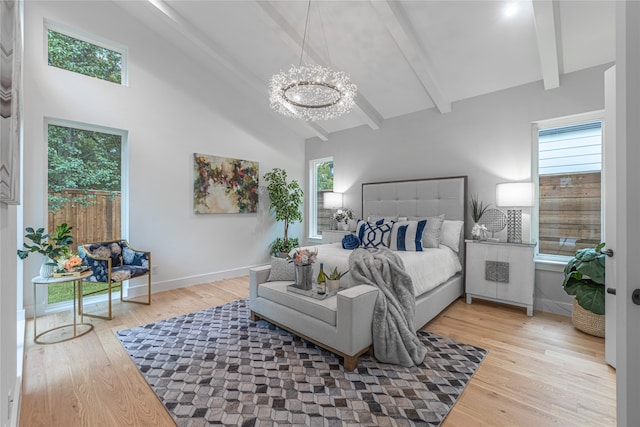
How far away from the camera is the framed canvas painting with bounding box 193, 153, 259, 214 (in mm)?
4492

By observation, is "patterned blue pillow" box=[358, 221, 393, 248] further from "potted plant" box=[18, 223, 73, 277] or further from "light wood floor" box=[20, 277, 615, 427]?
"potted plant" box=[18, 223, 73, 277]

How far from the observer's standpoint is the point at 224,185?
4793mm

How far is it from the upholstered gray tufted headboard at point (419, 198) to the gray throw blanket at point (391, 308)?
5.78 feet

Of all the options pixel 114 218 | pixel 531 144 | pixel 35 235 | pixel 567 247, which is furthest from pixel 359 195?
pixel 35 235

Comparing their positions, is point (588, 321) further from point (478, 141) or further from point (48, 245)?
point (48, 245)

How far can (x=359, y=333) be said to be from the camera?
2.19 meters

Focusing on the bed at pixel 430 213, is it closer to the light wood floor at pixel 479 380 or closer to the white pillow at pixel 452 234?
the white pillow at pixel 452 234

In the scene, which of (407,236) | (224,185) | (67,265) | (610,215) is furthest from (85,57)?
(610,215)

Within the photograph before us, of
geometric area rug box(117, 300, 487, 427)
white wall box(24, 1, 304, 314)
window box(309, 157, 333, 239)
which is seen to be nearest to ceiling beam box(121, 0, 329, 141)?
white wall box(24, 1, 304, 314)

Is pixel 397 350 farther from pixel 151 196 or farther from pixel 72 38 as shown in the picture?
pixel 72 38

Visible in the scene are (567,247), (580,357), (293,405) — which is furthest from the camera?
(567,247)

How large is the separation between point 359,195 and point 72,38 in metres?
4.41

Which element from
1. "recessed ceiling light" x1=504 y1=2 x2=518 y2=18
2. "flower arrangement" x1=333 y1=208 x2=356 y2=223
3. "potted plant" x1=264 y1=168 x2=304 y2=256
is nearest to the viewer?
"recessed ceiling light" x1=504 y1=2 x2=518 y2=18

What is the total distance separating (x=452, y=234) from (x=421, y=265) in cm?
114
